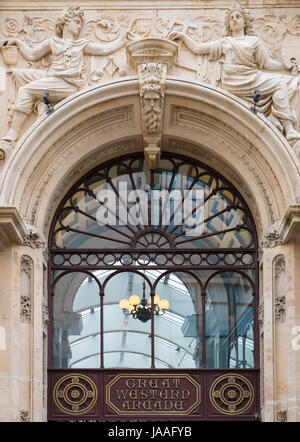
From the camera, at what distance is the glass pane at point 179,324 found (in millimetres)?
19484

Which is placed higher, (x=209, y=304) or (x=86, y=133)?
(x=86, y=133)

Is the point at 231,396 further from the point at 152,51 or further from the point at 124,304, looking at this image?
the point at 152,51

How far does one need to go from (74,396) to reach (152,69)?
4491 millimetres

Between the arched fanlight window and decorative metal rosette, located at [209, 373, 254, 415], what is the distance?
0.30 m

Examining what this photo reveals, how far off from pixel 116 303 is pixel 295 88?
3785 millimetres

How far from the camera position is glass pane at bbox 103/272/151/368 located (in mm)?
19469

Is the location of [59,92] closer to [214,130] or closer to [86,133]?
[86,133]

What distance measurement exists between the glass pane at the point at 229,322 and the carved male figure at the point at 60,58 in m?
3.33

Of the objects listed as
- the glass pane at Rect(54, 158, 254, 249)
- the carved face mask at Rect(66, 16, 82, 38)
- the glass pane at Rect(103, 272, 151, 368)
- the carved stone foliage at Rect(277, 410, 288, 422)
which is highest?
the carved face mask at Rect(66, 16, 82, 38)

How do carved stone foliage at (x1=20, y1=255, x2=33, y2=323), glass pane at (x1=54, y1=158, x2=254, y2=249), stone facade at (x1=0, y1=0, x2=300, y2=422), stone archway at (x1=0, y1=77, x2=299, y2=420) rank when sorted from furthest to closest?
glass pane at (x1=54, y1=158, x2=254, y2=249) < stone archway at (x1=0, y1=77, x2=299, y2=420) < carved stone foliage at (x1=20, y1=255, x2=33, y2=323) < stone facade at (x1=0, y1=0, x2=300, y2=422)

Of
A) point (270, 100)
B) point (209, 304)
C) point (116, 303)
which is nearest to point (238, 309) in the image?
point (209, 304)

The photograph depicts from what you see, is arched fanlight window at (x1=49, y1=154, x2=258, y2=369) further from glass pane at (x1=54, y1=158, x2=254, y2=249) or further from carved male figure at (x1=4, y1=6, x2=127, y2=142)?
carved male figure at (x1=4, y1=6, x2=127, y2=142)

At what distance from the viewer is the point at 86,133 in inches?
776

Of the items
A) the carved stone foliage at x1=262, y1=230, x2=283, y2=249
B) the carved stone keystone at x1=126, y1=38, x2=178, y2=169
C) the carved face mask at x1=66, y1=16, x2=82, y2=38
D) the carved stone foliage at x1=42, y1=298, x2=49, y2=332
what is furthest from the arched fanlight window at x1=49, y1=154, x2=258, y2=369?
the carved face mask at x1=66, y1=16, x2=82, y2=38
